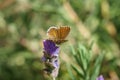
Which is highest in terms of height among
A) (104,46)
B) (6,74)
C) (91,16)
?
(91,16)

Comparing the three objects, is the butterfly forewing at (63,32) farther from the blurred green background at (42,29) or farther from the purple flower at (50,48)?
the blurred green background at (42,29)

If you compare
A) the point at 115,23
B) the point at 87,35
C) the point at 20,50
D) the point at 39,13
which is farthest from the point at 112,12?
the point at 20,50

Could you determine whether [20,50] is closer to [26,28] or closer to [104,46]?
[26,28]

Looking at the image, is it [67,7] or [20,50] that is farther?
[20,50]

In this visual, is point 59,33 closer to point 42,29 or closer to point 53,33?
point 53,33

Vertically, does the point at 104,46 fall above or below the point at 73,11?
below

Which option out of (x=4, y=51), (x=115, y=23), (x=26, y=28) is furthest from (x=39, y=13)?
(x=115, y=23)
